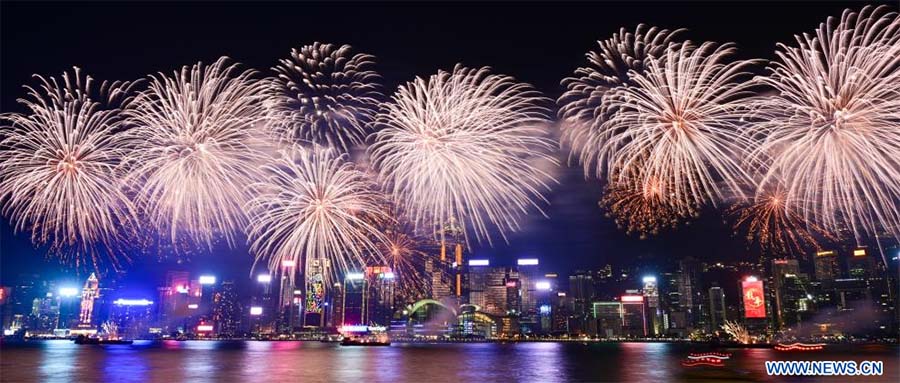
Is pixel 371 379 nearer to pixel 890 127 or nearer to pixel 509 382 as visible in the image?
pixel 509 382

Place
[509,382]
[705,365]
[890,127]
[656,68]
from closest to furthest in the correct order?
[890,127] → [656,68] → [509,382] → [705,365]

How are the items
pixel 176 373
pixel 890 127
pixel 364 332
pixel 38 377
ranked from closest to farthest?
pixel 890 127, pixel 38 377, pixel 176 373, pixel 364 332

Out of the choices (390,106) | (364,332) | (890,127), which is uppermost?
(390,106)

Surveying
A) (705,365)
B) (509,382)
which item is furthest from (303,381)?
(705,365)

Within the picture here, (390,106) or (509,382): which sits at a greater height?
→ (390,106)

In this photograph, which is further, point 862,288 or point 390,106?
point 862,288

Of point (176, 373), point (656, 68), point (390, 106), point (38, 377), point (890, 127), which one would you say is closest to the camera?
point (890, 127)

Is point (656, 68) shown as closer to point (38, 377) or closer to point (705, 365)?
point (705, 365)

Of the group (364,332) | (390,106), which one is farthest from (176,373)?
(364,332)

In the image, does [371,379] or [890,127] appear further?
[371,379]
